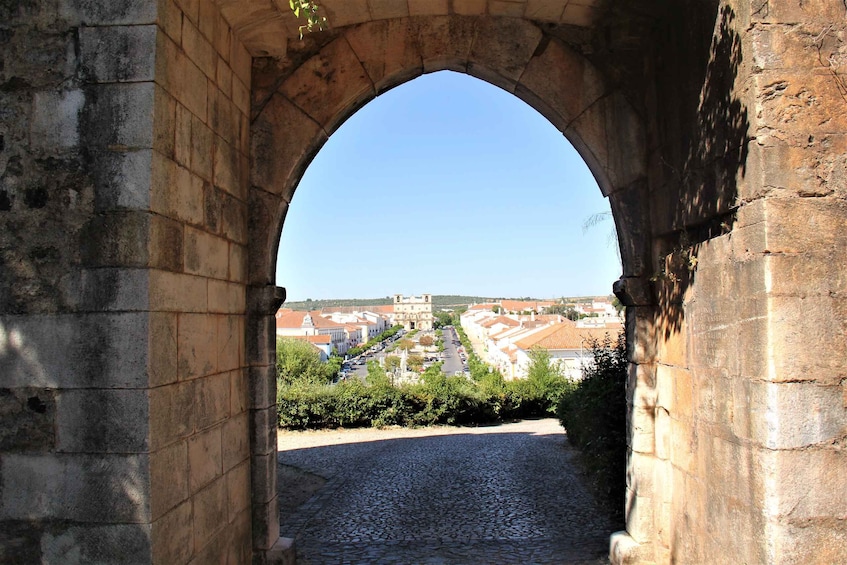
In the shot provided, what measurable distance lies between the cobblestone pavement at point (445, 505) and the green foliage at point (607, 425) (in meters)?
0.53

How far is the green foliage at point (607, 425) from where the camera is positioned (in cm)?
552

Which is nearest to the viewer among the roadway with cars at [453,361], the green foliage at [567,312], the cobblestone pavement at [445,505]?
the cobblestone pavement at [445,505]

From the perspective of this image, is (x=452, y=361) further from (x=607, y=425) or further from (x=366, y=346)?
(x=607, y=425)

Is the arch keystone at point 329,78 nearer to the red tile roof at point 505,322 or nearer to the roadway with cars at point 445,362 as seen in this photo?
the roadway with cars at point 445,362

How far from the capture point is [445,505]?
6727mm

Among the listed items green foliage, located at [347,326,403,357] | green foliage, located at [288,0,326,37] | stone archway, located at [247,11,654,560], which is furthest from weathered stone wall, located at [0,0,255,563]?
green foliage, located at [347,326,403,357]

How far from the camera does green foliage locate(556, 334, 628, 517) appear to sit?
5516 mm

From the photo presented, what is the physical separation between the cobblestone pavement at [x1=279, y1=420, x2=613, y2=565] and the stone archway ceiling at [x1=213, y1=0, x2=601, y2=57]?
162 inches

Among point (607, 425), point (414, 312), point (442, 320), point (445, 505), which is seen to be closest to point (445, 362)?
point (445, 505)

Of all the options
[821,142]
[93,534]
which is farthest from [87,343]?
[821,142]

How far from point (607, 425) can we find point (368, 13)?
13.9ft

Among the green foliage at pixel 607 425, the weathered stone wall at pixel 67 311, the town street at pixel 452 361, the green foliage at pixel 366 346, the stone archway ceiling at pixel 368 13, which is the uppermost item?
the stone archway ceiling at pixel 368 13

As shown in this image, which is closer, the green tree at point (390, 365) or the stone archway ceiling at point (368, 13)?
the stone archway ceiling at point (368, 13)

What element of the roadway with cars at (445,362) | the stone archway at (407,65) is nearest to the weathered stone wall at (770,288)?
the stone archway at (407,65)
